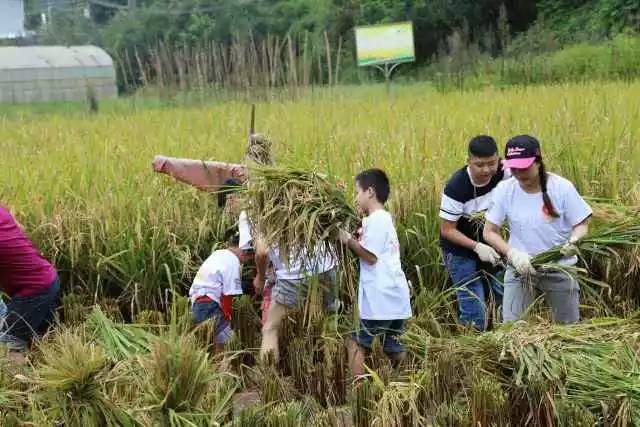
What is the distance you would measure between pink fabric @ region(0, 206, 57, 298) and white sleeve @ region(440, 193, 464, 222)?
1997 mm

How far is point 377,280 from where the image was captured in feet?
14.2

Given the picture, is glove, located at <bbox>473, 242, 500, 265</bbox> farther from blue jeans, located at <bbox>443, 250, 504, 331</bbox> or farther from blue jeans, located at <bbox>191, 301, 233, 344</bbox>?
blue jeans, located at <bbox>191, 301, 233, 344</bbox>

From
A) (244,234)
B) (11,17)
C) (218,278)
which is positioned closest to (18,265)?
(218,278)

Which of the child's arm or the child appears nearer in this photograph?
the child's arm

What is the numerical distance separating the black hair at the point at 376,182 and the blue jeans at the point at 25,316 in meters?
1.61

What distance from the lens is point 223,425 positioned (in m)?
3.51

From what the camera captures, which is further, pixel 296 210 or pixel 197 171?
pixel 197 171

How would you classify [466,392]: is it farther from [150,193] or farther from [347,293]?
[150,193]

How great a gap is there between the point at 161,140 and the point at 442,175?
10.3 feet

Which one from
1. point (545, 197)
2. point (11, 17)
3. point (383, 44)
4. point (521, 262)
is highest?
point (11, 17)

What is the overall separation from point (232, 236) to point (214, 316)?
1.67 feet

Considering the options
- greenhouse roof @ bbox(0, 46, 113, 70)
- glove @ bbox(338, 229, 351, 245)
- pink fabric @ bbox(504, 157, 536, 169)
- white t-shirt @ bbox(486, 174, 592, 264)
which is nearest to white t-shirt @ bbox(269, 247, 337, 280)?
glove @ bbox(338, 229, 351, 245)

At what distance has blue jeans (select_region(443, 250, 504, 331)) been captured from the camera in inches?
181

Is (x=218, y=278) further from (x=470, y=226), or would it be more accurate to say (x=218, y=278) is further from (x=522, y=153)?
(x=522, y=153)
